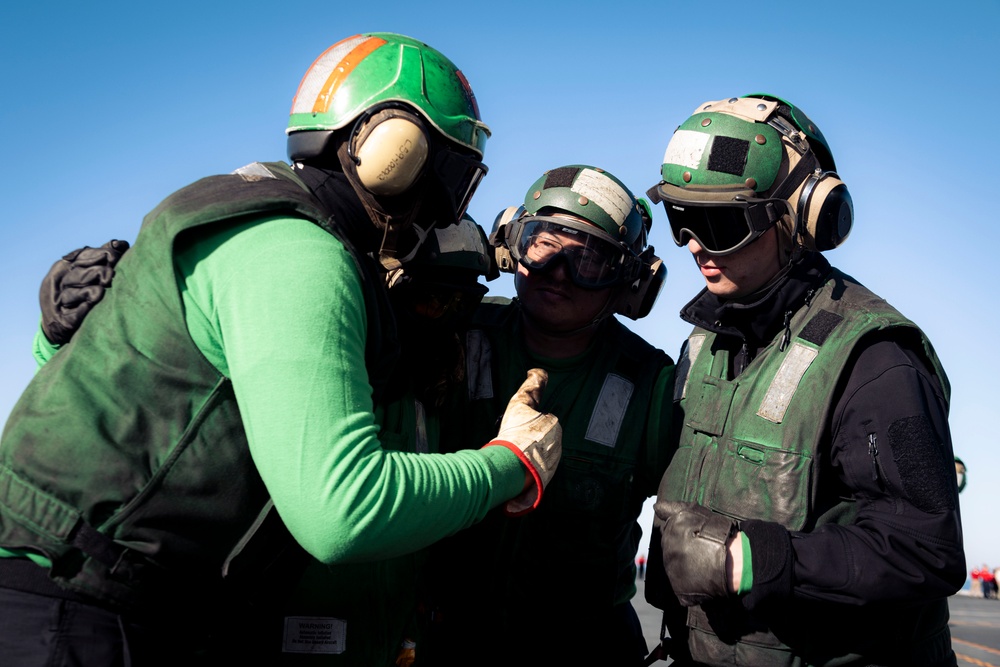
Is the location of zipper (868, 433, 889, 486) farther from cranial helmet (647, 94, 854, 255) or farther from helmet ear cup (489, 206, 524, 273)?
helmet ear cup (489, 206, 524, 273)

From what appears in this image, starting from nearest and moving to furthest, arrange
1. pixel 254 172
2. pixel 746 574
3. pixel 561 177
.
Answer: pixel 254 172 < pixel 746 574 < pixel 561 177

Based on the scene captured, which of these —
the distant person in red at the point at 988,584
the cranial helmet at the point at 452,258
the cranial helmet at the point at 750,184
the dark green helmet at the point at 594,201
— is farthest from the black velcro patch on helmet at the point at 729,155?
the distant person in red at the point at 988,584

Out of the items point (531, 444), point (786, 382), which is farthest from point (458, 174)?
point (786, 382)

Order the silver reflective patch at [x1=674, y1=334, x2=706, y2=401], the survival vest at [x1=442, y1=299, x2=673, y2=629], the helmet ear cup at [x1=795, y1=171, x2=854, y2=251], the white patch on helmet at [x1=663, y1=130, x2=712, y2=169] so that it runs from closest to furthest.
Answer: the helmet ear cup at [x1=795, y1=171, x2=854, y2=251], the white patch on helmet at [x1=663, y1=130, x2=712, y2=169], the silver reflective patch at [x1=674, y1=334, x2=706, y2=401], the survival vest at [x1=442, y1=299, x2=673, y2=629]

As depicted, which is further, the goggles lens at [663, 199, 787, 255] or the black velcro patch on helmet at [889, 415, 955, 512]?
the goggles lens at [663, 199, 787, 255]

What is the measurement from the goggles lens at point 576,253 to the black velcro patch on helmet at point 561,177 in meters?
0.22

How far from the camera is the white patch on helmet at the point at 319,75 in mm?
3109

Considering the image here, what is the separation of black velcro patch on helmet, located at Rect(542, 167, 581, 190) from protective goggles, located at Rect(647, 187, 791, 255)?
2.20 feet

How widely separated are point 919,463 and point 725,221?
4.01 feet

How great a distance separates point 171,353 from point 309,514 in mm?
553

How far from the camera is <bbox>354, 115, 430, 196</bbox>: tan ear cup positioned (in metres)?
2.86

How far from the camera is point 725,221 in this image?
3826 millimetres

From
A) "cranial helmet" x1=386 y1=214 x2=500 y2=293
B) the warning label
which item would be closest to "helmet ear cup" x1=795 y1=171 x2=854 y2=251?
"cranial helmet" x1=386 y1=214 x2=500 y2=293

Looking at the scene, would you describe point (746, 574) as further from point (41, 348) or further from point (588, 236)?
point (41, 348)
